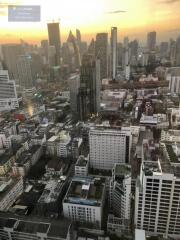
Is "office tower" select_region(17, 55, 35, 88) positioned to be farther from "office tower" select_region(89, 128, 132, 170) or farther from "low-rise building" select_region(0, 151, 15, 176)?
"office tower" select_region(89, 128, 132, 170)

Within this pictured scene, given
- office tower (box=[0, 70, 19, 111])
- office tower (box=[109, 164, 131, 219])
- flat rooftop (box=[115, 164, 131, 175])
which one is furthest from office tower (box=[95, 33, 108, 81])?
office tower (box=[109, 164, 131, 219])

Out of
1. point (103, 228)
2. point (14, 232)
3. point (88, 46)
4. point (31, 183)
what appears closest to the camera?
point (14, 232)

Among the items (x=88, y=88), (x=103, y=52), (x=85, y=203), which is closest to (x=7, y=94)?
(x=88, y=88)

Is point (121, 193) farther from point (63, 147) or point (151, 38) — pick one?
point (151, 38)

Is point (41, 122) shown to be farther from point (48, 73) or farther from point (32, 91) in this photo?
point (48, 73)

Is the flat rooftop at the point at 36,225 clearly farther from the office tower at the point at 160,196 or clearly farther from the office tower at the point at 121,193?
the office tower at the point at 160,196

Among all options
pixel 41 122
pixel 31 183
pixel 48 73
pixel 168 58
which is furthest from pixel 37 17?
pixel 168 58
